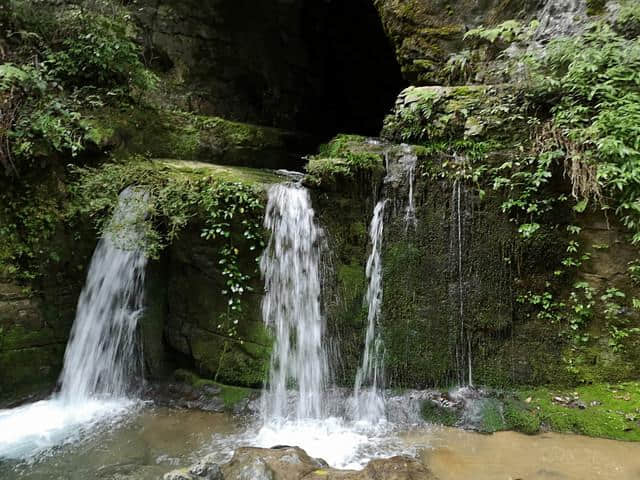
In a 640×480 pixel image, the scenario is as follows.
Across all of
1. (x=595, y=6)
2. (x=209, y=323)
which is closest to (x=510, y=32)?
(x=595, y=6)


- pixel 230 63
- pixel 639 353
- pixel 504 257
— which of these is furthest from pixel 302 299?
pixel 230 63

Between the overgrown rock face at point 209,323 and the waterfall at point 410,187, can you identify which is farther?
the overgrown rock face at point 209,323

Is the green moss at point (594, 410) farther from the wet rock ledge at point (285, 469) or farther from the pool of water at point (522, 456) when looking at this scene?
the wet rock ledge at point (285, 469)

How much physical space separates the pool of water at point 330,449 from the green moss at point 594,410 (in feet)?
0.46

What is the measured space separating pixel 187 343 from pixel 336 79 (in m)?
9.24

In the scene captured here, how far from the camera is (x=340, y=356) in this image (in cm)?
485

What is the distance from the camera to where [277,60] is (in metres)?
10.2

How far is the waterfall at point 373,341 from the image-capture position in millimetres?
4672

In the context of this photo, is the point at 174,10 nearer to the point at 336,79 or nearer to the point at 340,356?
the point at 336,79

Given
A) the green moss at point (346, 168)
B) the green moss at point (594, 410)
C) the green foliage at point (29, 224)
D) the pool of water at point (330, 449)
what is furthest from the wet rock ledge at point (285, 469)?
the green foliage at point (29, 224)

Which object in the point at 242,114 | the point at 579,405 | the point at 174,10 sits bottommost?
the point at 579,405

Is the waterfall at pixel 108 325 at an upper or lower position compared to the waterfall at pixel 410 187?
lower

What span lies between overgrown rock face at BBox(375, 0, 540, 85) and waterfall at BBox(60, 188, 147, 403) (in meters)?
4.72

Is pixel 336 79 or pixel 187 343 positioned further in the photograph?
pixel 336 79
